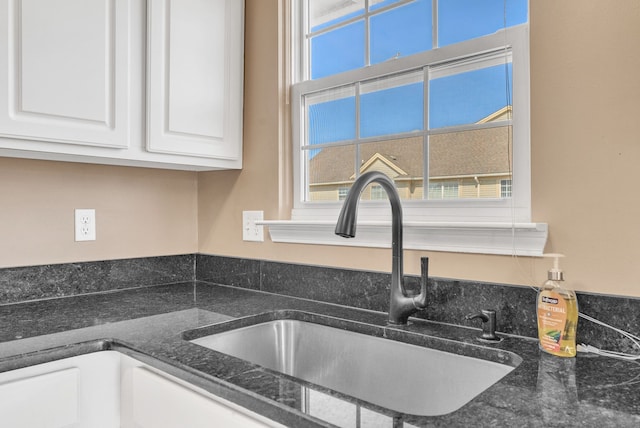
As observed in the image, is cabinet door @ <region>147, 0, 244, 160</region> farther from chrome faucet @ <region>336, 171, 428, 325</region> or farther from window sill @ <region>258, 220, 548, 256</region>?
chrome faucet @ <region>336, 171, 428, 325</region>

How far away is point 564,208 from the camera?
1.04 meters

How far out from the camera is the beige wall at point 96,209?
4.89 feet

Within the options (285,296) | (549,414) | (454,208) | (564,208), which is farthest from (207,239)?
(549,414)

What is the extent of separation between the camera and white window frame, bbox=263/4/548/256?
1113 millimetres

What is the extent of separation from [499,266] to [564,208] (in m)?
0.20

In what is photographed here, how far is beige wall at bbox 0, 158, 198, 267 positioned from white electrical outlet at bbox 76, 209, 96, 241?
2cm

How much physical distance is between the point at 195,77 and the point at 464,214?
1018mm

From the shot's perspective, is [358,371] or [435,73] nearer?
[358,371]

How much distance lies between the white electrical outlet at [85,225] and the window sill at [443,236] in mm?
678

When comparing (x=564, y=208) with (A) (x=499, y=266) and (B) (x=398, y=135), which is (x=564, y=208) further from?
(B) (x=398, y=135)

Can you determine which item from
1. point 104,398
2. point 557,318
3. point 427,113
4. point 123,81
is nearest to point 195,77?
point 123,81

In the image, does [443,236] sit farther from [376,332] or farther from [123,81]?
[123,81]

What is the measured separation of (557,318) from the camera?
3.07ft

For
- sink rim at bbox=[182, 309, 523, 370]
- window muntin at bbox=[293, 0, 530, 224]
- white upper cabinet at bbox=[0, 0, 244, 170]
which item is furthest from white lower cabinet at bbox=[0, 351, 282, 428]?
window muntin at bbox=[293, 0, 530, 224]
